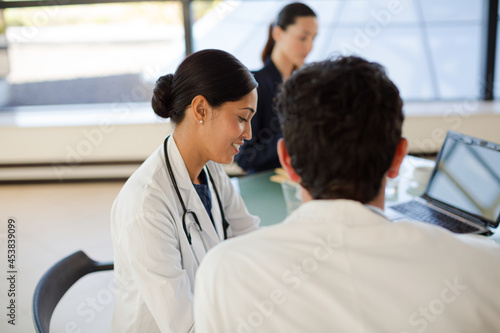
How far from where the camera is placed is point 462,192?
1.68 metres

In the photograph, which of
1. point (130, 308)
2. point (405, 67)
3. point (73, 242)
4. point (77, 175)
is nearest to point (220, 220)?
point (130, 308)

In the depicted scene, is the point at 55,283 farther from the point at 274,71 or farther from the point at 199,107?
the point at 274,71

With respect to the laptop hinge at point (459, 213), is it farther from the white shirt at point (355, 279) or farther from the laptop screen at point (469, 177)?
the white shirt at point (355, 279)

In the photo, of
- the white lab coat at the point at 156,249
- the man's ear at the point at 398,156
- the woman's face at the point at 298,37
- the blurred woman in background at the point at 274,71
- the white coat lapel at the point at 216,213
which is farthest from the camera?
the woman's face at the point at 298,37

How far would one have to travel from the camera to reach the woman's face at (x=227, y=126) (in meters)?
1.40

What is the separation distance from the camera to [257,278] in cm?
71

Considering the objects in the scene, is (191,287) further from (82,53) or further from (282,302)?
(82,53)

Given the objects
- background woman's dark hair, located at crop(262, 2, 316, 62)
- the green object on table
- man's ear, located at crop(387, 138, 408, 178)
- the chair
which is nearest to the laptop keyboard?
the green object on table

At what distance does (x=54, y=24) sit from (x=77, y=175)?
2701 mm

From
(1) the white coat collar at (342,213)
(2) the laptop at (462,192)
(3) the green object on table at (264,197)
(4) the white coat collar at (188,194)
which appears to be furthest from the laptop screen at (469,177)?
(1) the white coat collar at (342,213)

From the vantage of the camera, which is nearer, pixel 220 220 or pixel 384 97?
pixel 384 97

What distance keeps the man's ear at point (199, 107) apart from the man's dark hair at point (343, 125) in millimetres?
601

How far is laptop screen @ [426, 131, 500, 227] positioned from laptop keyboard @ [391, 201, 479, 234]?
0.19 ft

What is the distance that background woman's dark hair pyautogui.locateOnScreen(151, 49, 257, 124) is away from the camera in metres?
1.34
